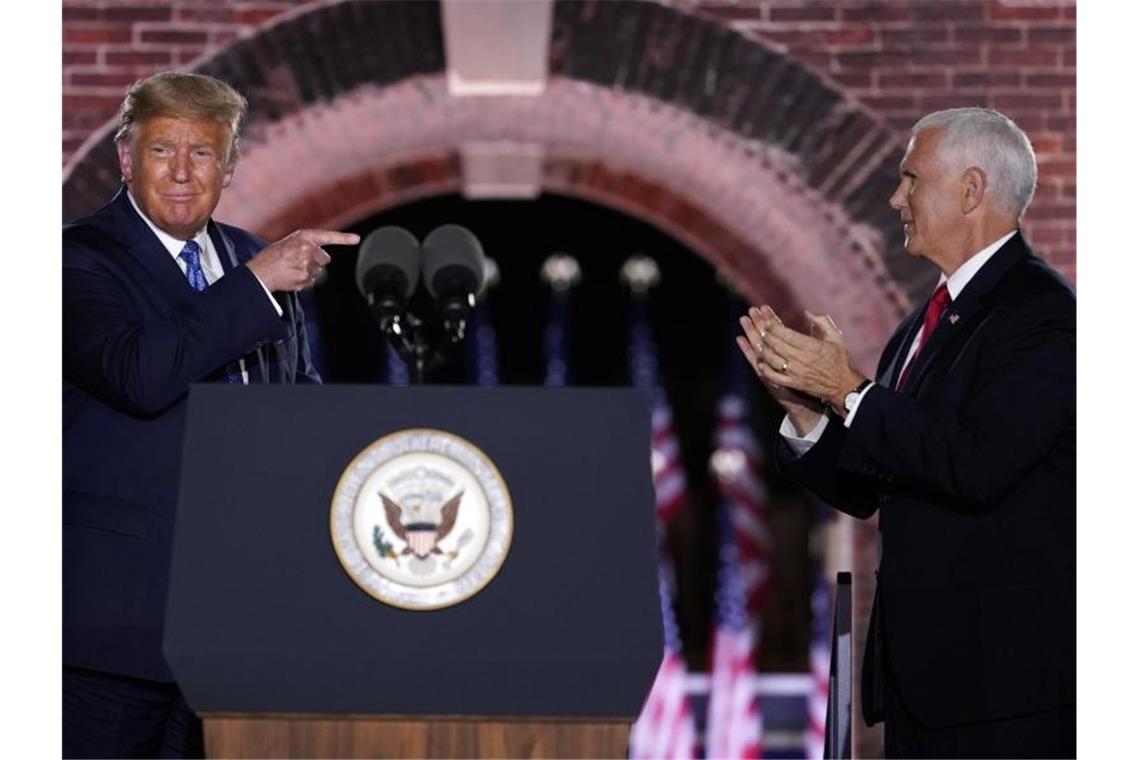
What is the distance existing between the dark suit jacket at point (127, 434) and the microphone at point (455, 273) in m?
0.50

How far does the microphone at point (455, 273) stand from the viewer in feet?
11.3

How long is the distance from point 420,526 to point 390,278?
945 millimetres

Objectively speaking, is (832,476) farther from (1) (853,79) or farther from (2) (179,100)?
(1) (853,79)

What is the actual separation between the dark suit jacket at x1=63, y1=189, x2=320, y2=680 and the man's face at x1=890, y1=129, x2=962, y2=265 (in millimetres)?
1124

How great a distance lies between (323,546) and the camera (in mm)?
2609

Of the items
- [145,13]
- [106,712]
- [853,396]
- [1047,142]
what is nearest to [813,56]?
[1047,142]

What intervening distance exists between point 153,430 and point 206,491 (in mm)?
381

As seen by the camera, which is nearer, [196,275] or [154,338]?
[154,338]

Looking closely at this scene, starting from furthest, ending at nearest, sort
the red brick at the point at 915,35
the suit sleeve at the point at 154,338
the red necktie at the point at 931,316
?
the red brick at the point at 915,35
the red necktie at the point at 931,316
the suit sleeve at the point at 154,338

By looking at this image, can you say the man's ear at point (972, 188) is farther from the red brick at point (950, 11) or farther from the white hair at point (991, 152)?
the red brick at point (950, 11)

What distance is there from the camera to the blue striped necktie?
313cm

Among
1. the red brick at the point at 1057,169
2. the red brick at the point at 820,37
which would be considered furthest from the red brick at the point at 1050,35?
the red brick at the point at 820,37

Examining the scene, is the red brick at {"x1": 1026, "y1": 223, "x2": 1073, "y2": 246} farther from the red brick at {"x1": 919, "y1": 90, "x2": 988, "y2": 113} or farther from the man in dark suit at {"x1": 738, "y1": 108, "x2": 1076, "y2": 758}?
the man in dark suit at {"x1": 738, "y1": 108, "x2": 1076, "y2": 758}

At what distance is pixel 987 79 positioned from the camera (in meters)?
6.22
